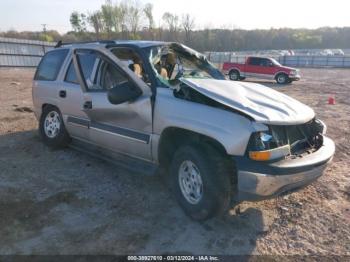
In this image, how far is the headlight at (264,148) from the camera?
3.05 m

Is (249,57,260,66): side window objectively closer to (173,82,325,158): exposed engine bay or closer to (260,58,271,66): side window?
(260,58,271,66): side window

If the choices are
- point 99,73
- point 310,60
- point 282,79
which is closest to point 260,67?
point 282,79

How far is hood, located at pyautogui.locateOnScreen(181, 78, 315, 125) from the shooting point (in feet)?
10.6

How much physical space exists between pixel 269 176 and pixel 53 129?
4130 millimetres

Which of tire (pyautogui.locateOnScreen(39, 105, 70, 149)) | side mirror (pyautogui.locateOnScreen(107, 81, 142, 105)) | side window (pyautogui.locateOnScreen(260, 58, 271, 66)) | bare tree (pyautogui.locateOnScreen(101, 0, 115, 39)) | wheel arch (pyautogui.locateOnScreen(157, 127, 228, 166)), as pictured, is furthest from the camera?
bare tree (pyautogui.locateOnScreen(101, 0, 115, 39))

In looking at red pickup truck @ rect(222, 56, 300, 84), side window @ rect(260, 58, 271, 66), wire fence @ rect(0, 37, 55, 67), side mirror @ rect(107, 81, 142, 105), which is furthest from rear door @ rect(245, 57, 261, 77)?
side mirror @ rect(107, 81, 142, 105)

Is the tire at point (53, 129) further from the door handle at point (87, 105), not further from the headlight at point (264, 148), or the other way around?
the headlight at point (264, 148)

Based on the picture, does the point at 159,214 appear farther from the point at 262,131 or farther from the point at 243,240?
the point at 262,131

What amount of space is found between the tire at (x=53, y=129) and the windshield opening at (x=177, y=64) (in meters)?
2.15

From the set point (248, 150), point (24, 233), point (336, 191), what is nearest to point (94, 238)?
point (24, 233)

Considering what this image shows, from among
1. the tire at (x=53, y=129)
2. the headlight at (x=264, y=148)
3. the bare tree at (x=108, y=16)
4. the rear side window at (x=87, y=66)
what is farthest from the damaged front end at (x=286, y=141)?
the bare tree at (x=108, y=16)

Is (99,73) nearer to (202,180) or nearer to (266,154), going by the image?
(202,180)

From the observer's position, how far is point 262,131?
10.2ft

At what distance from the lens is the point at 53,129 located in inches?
230
